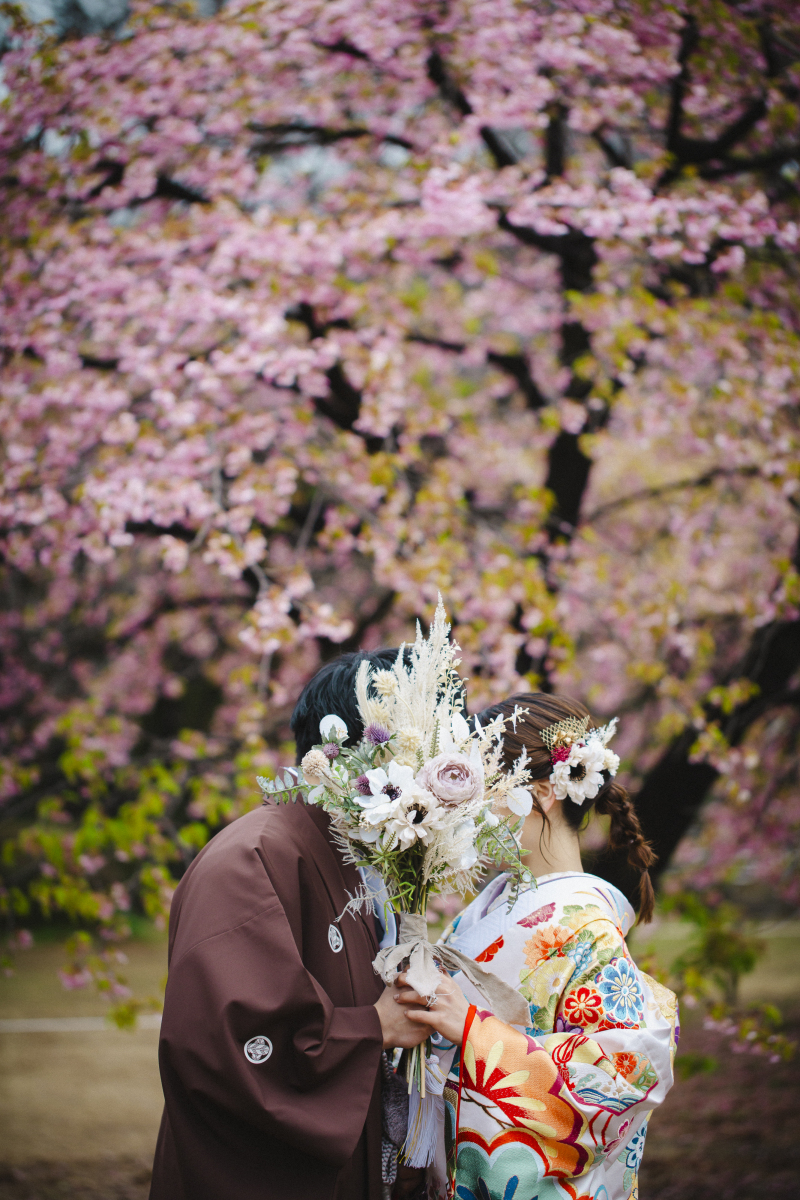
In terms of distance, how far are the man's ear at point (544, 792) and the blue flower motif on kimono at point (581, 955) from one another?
1.10ft

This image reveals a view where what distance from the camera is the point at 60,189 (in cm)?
398

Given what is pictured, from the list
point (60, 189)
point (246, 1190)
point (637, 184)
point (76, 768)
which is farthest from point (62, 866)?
point (637, 184)

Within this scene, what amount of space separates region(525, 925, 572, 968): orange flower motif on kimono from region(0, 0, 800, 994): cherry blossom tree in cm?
164

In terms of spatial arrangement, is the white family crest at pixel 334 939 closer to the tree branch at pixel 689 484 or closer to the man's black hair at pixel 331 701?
the man's black hair at pixel 331 701

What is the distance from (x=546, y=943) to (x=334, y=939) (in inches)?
19.3

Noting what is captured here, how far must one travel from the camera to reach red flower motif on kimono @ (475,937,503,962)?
78.9 inches

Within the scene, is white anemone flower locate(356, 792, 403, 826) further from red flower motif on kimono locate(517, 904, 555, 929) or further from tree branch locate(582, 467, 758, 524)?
tree branch locate(582, 467, 758, 524)

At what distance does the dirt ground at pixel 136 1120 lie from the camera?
191 inches

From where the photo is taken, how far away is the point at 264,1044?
1.60 meters

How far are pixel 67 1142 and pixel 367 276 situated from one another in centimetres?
568

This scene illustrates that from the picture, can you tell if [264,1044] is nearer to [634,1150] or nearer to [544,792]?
[544,792]

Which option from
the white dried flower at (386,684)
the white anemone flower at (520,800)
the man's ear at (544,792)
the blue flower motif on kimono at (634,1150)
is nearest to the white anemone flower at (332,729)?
the white dried flower at (386,684)

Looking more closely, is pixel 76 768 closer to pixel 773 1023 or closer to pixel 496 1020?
pixel 496 1020

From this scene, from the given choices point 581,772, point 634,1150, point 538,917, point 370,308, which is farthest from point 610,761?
point 370,308
